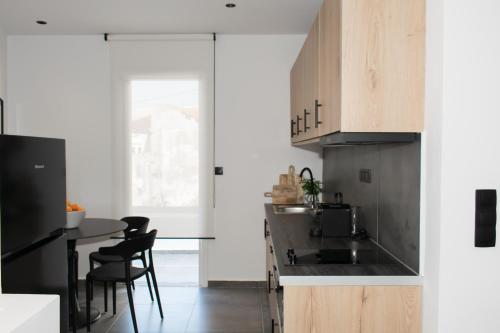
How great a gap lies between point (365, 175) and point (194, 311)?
208 cm

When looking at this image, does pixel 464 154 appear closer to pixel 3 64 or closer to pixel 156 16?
pixel 156 16

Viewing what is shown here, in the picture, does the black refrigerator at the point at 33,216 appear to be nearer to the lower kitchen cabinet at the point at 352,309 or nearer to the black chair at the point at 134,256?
the lower kitchen cabinet at the point at 352,309

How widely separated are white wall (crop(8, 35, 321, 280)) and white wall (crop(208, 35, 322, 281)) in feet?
0.03

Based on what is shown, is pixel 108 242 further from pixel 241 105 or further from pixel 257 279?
pixel 241 105

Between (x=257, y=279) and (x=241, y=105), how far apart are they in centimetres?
186

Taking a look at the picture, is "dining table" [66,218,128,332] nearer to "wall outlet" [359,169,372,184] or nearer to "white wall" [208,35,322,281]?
"white wall" [208,35,322,281]

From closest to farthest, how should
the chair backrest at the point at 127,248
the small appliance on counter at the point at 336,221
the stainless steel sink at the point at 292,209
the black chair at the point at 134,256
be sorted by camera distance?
1. the small appliance on counter at the point at 336,221
2. the chair backrest at the point at 127,248
3. the black chair at the point at 134,256
4. the stainless steel sink at the point at 292,209

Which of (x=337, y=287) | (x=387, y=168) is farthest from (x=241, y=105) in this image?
(x=337, y=287)

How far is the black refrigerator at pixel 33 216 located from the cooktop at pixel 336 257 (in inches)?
40.8

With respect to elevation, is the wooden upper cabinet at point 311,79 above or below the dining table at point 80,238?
above

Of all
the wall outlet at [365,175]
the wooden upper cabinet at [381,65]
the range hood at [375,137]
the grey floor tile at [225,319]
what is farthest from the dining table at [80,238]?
the wooden upper cabinet at [381,65]

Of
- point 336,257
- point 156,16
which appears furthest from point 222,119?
point 336,257

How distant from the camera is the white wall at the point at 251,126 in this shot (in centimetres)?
459

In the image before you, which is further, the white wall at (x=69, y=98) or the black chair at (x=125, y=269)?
the white wall at (x=69, y=98)
